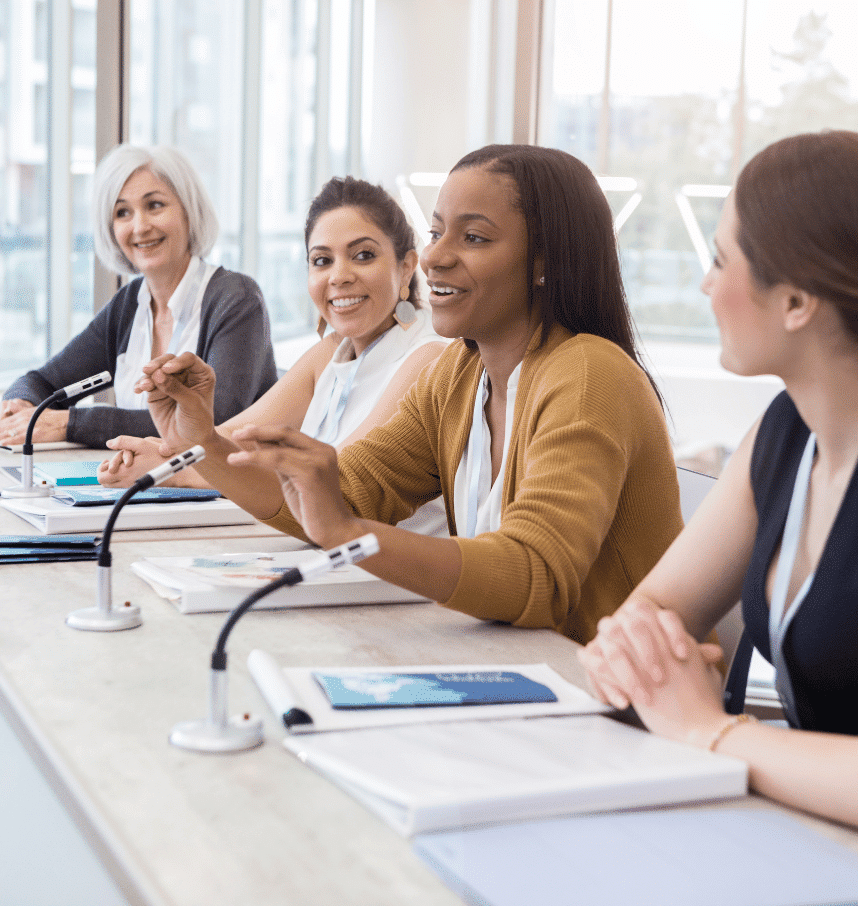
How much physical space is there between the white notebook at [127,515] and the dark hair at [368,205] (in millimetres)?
778

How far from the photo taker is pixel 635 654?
1138 millimetres

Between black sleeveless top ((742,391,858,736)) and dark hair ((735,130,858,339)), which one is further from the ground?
dark hair ((735,130,858,339))

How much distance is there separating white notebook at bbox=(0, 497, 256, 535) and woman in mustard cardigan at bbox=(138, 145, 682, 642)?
17cm

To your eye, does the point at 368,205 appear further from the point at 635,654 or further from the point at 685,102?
the point at 685,102

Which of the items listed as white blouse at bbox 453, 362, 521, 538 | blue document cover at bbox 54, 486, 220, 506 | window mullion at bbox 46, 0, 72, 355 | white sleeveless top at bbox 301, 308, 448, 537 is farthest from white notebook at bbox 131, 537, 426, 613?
window mullion at bbox 46, 0, 72, 355

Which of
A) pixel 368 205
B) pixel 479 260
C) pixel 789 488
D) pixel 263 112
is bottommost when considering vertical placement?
pixel 789 488

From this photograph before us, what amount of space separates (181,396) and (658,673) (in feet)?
3.17

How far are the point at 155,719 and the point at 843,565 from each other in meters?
0.70

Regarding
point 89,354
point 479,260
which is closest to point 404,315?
point 479,260

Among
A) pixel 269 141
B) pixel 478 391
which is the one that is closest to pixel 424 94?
pixel 269 141

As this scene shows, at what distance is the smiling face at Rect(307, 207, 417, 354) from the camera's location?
2.46 metres

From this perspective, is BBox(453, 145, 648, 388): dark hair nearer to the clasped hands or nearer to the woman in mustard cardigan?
the woman in mustard cardigan

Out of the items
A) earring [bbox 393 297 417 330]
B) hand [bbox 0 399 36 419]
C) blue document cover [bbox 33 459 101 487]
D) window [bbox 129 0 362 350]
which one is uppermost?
window [bbox 129 0 362 350]

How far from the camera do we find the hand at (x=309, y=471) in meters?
1.39
